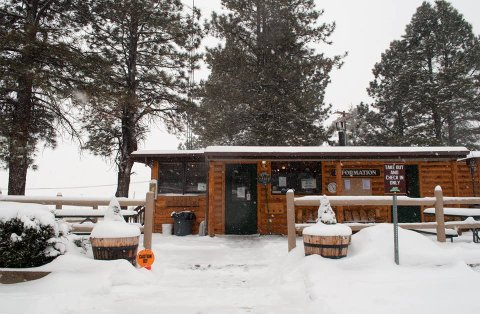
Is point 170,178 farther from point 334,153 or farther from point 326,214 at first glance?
point 326,214

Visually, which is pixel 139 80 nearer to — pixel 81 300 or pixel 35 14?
pixel 35 14

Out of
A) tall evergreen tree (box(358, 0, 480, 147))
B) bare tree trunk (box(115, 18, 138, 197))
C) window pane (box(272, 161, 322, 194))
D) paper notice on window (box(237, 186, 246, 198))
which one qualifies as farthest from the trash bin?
tall evergreen tree (box(358, 0, 480, 147))

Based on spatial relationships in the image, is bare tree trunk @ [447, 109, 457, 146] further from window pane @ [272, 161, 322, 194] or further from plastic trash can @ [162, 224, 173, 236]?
plastic trash can @ [162, 224, 173, 236]

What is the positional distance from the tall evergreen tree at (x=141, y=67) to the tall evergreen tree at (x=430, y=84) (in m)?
14.7

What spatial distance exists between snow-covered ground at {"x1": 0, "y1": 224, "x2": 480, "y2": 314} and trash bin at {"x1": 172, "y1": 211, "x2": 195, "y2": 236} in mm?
4534

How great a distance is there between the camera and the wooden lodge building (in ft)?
A: 38.9

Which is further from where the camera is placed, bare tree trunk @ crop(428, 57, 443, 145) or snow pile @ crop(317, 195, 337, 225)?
bare tree trunk @ crop(428, 57, 443, 145)

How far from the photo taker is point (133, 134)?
16.1 meters

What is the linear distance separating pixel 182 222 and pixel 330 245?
7083mm

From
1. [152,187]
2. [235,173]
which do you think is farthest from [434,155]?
[152,187]

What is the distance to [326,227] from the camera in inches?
244

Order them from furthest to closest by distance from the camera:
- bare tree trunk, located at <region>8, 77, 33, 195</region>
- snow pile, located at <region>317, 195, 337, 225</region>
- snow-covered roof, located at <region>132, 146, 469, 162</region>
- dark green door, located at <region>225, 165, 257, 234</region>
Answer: dark green door, located at <region>225, 165, 257, 234</region> < snow-covered roof, located at <region>132, 146, 469, 162</region> < bare tree trunk, located at <region>8, 77, 33, 195</region> < snow pile, located at <region>317, 195, 337, 225</region>

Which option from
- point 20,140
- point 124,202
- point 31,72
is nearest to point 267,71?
point 31,72

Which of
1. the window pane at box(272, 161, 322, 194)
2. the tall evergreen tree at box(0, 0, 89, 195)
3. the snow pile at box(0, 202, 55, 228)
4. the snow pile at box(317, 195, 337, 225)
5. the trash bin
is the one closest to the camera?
the snow pile at box(0, 202, 55, 228)
